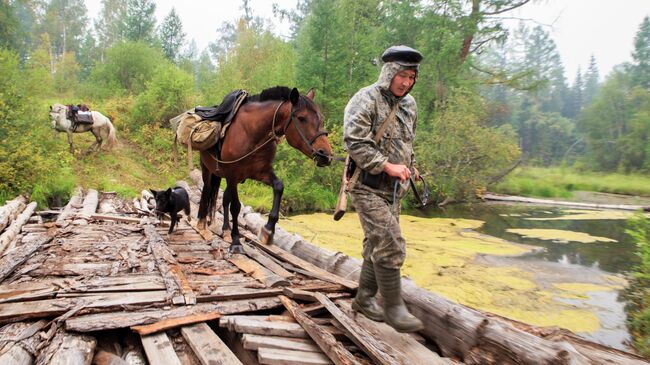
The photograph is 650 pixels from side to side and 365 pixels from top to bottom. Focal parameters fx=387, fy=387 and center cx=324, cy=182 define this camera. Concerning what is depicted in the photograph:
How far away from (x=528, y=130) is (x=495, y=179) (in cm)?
3994

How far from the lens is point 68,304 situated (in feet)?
10.5

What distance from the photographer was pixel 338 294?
153 inches

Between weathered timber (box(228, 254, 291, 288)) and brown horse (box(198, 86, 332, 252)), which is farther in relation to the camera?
brown horse (box(198, 86, 332, 252))

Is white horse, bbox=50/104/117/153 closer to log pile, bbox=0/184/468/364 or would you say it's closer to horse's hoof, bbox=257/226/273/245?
log pile, bbox=0/184/468/364

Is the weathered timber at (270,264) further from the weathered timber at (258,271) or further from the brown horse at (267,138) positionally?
the brown horse at (267,138)

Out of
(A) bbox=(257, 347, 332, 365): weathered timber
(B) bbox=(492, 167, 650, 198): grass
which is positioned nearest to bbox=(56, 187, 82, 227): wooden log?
(A) bbox=(257, 347, 332, 365): weathered timber

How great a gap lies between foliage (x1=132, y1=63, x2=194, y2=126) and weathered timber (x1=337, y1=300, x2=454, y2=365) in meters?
18.1

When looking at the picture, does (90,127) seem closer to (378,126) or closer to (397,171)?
(378,126)

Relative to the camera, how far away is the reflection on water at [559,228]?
8.73m

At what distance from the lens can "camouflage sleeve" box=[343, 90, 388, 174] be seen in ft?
9.09

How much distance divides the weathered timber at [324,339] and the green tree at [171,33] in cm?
3760

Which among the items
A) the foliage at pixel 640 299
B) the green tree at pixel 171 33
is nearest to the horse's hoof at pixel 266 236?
the foliage at pixel 640 299

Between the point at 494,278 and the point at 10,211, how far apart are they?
9.20 metres

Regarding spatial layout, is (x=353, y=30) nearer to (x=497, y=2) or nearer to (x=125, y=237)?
(x=497, y=2)
